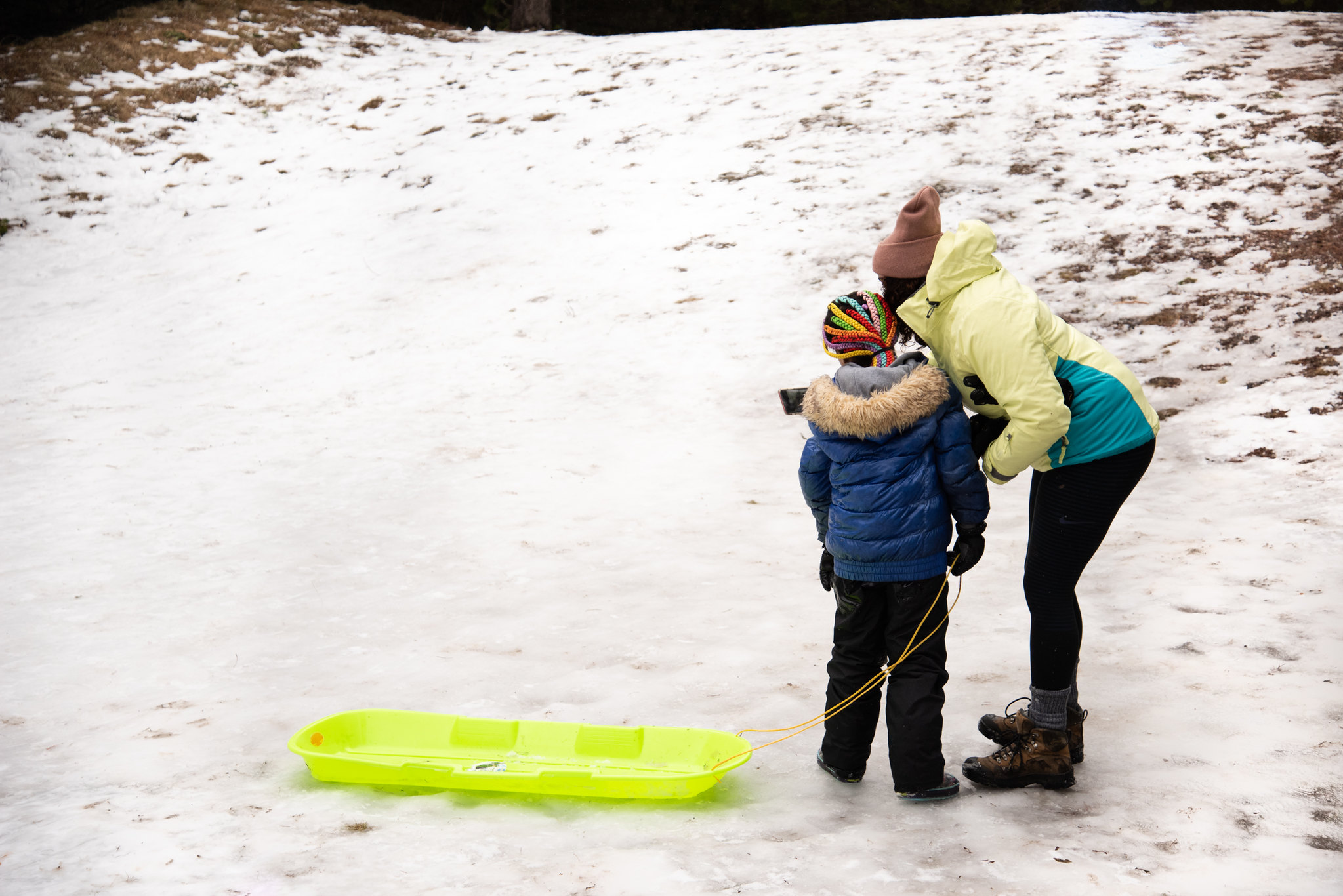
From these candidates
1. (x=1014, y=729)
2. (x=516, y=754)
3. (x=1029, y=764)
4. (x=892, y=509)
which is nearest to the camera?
(x=892, y=509)

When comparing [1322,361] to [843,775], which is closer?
[843,775]

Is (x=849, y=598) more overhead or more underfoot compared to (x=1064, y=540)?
more underfoot

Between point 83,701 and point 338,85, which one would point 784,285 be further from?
point 338,85

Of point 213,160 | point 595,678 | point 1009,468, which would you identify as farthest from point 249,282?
point 1009,468

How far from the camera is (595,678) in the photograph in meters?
4.32

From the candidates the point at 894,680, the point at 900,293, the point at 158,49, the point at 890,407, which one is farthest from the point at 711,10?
the point at 894,680

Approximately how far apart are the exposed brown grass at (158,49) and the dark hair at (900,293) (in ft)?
42.6

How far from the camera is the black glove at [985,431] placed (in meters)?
3.30

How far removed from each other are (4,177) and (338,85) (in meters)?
4.59

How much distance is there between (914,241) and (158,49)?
48.7ft

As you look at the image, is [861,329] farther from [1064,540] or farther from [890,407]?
[1064,540]

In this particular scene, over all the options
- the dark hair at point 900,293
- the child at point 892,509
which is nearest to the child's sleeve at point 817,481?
the child at point 892,509

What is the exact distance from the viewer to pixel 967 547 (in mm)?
3189

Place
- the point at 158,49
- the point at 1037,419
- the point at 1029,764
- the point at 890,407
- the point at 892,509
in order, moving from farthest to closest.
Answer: the point at 158,49 → the point at 1029,764 → the point at 892,509 → the point at 890,407 → the point at 1037,419
